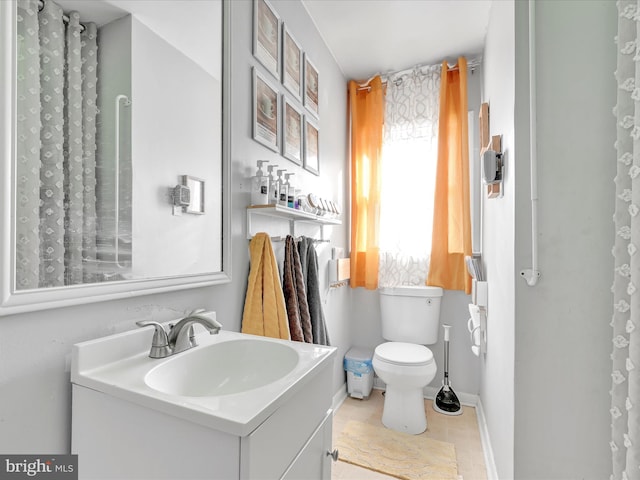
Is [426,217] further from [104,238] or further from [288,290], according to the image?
[104,238]

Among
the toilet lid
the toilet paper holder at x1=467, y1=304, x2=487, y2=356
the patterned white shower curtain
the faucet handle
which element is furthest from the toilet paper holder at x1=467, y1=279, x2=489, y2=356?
A: the faucet handle

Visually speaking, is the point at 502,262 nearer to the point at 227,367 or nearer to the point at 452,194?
the point at 452,194

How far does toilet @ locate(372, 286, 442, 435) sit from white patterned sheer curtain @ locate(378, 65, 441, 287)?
5.2 inches

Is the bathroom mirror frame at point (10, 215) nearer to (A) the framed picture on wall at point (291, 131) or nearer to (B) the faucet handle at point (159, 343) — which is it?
(B) the faucet handle at point (159, 343)

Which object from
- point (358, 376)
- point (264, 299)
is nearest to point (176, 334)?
point (264, 299)

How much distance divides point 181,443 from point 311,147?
1.69 metres

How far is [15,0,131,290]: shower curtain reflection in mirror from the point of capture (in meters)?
0.68

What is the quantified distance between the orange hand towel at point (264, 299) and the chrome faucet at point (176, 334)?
364mm

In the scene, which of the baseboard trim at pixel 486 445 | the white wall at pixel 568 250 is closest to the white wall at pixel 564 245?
the white wall at pixel 568 250

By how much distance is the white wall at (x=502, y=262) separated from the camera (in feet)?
4.13

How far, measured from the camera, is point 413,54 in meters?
2.34

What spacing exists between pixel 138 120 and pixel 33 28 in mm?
270

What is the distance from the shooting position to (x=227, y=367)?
0.99m

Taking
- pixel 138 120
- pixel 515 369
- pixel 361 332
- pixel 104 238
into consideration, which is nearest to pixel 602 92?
pixel 515 369
